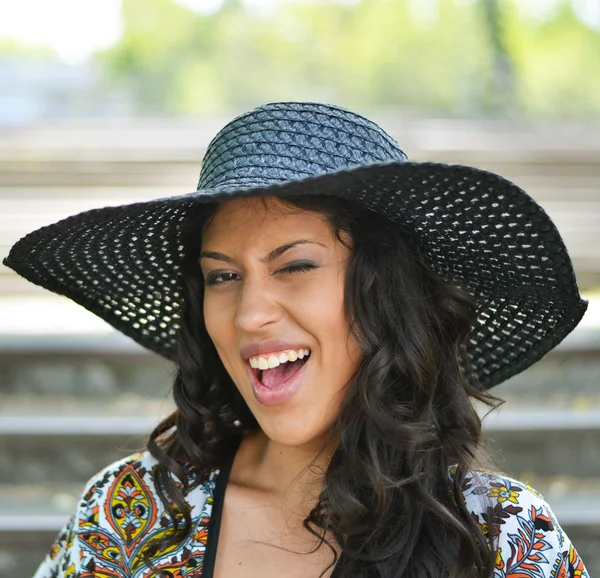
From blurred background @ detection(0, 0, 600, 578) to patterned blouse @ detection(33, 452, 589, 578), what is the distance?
1.11m

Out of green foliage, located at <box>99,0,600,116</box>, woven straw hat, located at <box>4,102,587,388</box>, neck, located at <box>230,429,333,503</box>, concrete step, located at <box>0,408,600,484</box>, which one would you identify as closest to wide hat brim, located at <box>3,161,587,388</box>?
woven straw hat, located at <box>4,102,587,388</box>

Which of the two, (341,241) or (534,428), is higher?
(341,241)

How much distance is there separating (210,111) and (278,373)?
4084 millimetres

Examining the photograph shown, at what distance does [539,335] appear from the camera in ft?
5.43

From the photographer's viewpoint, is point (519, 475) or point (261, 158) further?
point (519, 475)

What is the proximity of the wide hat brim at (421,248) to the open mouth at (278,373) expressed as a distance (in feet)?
1.03

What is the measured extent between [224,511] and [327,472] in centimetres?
25

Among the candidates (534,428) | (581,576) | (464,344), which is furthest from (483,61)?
(581,576)

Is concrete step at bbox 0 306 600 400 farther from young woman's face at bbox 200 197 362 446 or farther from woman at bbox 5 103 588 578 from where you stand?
young woman's face at bbox 200 197 362 446

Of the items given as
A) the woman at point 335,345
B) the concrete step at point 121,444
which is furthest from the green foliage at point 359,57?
the woman at point 335,345

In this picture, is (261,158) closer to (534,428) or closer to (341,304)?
(341,304)

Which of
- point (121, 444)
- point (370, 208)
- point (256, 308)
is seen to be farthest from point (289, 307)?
point (121, 444)

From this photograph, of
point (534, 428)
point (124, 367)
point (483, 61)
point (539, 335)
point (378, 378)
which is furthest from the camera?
point (483, 61)

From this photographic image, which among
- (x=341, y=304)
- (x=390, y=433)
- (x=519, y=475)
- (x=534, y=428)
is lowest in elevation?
(x=519, y=475)
